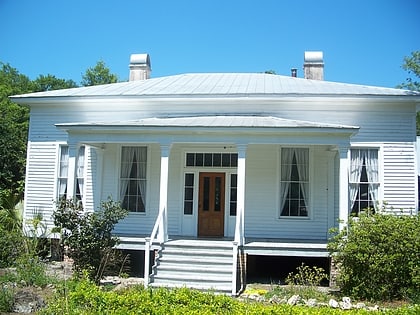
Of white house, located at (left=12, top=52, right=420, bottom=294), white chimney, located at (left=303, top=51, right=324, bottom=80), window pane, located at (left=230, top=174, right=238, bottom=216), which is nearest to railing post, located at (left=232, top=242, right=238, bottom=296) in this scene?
white house, located at (left=12, top=52, right=420, bottom=294)

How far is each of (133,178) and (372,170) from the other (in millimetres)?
7681

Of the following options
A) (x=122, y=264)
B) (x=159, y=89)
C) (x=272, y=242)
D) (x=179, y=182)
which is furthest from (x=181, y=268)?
(x=159, y=89)

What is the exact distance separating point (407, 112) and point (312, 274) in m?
6.20

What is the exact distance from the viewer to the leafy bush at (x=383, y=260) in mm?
9797

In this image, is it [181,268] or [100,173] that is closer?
[181,268]

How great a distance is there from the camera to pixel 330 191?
14000 mm

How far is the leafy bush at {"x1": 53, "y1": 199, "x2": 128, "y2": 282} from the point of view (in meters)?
10.6

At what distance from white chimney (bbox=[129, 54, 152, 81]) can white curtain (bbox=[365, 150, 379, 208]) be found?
34.2 ft

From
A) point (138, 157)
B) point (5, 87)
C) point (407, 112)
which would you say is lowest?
point (138, 157)

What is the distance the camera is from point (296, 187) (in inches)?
557

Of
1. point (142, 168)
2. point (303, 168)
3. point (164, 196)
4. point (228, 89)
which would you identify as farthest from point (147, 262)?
point (228, 89)

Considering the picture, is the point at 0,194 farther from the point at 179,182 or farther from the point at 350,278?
the point at 350,278

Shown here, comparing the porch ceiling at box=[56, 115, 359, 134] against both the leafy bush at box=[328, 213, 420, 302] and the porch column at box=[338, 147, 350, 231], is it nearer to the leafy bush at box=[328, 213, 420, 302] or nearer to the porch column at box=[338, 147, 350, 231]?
the porch column at box=[338, 147, 350, 231]

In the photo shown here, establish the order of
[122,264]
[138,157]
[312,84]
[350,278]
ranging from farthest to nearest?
[312,84] < [138,157] < [122,264] < [350,278]
